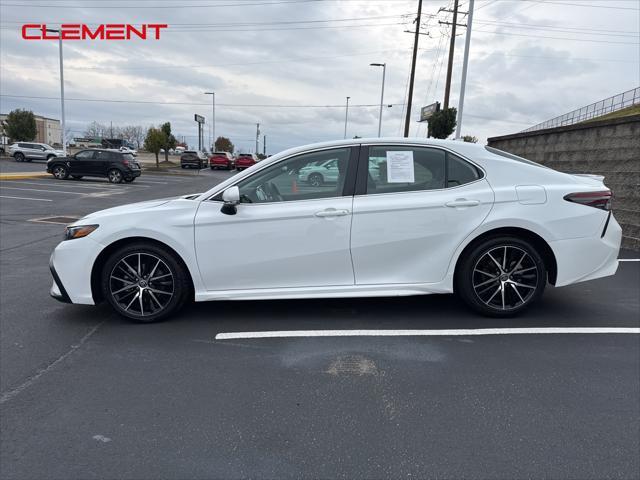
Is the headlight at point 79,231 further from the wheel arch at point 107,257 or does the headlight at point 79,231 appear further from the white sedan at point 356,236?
the wheel arch at point 107,257

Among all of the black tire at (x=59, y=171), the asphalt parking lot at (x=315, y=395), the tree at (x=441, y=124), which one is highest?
the tree at (x=441, y=124)

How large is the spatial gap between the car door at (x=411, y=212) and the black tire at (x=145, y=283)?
5.29ft

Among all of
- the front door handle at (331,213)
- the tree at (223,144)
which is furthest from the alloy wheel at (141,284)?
the tree at (223,144)

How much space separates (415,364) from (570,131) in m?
10.2

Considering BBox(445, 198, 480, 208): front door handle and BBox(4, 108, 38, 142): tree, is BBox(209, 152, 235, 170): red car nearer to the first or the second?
BBox(4, 108, 38, 142): tree

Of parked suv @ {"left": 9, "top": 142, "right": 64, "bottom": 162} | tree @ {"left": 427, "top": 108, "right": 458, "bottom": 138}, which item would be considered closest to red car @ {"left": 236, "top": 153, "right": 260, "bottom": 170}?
parked suv @ {"left": 9, "top": 142, "right": 64, "bottom": 162}

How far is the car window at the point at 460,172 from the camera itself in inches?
171

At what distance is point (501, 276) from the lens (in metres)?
4.35

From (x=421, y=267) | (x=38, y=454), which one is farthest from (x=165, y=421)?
(x=421, y=267)

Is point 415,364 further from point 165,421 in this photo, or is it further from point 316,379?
point 165,421

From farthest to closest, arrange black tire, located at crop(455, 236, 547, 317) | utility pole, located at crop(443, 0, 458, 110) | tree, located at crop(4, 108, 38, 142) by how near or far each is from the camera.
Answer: tree, located at crop(4, 108, 38, 142) → utility pole, located at crop(443, 0, 458, 110) → black tire, located at crop(455, 236, 547, 317)

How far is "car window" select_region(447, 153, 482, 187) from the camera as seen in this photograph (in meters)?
4.34

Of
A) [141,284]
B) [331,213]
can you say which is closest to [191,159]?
[141,284]

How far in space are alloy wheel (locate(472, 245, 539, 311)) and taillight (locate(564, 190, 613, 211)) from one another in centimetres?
66
